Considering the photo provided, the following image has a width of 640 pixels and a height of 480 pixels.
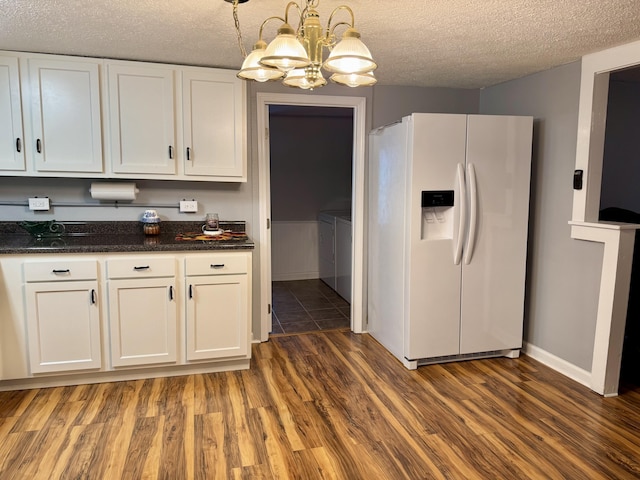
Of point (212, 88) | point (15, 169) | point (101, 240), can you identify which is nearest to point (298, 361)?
point (101, 240)

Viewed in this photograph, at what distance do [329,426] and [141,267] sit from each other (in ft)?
4.91

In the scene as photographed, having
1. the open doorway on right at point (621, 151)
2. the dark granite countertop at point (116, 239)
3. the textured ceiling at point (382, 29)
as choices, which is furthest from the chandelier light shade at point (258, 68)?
the open doorway on right at point (621, 151)

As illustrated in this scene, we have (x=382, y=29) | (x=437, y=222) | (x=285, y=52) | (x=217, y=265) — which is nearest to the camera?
(x=285, y=52)

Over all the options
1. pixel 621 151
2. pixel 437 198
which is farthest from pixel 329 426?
pixel 621 151

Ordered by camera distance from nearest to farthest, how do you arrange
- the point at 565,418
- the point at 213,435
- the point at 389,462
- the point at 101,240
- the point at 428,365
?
the point at 389,462, the point at 213,435, the point at 565,418, the point at 101,240, the point at 428,365

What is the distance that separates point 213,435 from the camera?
2406mm

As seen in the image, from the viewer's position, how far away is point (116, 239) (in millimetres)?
3148

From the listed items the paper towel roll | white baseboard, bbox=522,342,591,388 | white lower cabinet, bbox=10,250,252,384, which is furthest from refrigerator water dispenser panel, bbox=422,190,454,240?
the paper towel roll

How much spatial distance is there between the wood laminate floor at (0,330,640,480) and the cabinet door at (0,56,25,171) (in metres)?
1.46

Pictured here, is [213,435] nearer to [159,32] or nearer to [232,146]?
[232,146]

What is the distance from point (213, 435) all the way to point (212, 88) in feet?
7.26

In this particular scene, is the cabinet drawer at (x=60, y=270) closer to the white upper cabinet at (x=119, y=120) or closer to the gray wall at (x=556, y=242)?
the white upper cabinet at (x=119, y=120)

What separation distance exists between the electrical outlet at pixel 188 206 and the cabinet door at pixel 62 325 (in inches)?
34.0

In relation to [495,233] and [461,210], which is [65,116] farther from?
[495,233]
